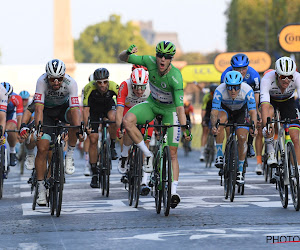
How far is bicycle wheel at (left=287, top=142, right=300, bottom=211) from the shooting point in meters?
9.70

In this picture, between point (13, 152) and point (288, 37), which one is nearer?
point (13, 152)

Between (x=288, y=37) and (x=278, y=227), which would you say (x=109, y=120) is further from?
(x=288, y=37)

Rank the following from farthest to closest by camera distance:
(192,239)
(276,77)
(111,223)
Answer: (276,77) → (111,223) → (192,239)

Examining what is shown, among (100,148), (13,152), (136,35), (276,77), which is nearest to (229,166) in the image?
(276,77)

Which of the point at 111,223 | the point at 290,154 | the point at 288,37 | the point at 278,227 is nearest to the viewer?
the point at 278,227

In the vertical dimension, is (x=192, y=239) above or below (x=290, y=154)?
below

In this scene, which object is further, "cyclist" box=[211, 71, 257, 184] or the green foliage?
the green foliage

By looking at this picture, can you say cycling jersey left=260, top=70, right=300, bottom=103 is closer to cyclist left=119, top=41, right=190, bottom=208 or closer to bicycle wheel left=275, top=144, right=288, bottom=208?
bicycle wheel left=275, top=144, right=288, bottom=208

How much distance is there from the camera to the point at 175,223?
8867 millimetres

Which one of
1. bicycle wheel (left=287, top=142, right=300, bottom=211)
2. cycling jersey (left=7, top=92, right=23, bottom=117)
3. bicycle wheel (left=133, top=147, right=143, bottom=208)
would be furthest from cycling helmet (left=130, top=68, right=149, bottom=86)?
cycling jersey (left=7, top=92, right=23, bottom=117)

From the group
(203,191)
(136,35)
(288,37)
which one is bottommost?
(203,191)

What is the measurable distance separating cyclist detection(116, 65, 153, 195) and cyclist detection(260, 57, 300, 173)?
159 cm

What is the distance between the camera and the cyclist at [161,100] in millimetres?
9906

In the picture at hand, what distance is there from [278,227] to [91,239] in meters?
1.90
